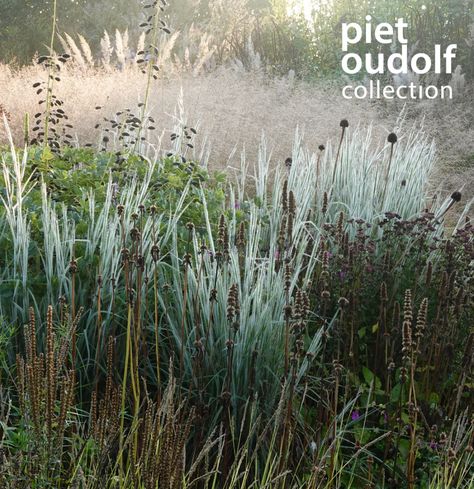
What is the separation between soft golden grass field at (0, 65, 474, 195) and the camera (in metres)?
7.51

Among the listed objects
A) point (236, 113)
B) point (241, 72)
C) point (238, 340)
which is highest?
point (241, 72)

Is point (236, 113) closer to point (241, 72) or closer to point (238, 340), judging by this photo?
point (241, 72)

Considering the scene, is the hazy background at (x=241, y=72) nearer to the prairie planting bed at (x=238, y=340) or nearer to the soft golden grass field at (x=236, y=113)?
the soft golden grass field at (x=236, y=113)

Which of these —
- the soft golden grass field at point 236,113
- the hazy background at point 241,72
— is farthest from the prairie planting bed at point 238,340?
the soft golden grass field at point 236,113

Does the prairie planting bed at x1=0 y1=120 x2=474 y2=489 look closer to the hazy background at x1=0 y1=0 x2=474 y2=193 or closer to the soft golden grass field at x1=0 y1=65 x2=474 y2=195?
the hazy background at x1=0 y1=0 x2=474 y2=193

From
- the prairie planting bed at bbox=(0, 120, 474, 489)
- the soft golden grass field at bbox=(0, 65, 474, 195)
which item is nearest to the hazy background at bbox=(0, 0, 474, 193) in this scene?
the soft golden grass field at bbox=(0, 65, 474, 195)

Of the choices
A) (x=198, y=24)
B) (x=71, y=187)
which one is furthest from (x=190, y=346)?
(x=198, y=24)

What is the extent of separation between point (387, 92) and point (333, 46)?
2639 mm

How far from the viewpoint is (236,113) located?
26.5ft

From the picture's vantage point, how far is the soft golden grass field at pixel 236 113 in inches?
296

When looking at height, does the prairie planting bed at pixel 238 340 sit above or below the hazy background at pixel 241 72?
below

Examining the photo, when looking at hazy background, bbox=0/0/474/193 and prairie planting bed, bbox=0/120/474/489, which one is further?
hazy background, bbox=0/0/474/193

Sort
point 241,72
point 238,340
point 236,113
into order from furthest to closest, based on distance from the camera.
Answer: point 241,72, point 236,113, point 238,340

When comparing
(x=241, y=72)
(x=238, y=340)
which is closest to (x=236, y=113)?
(x=241, y=72)
